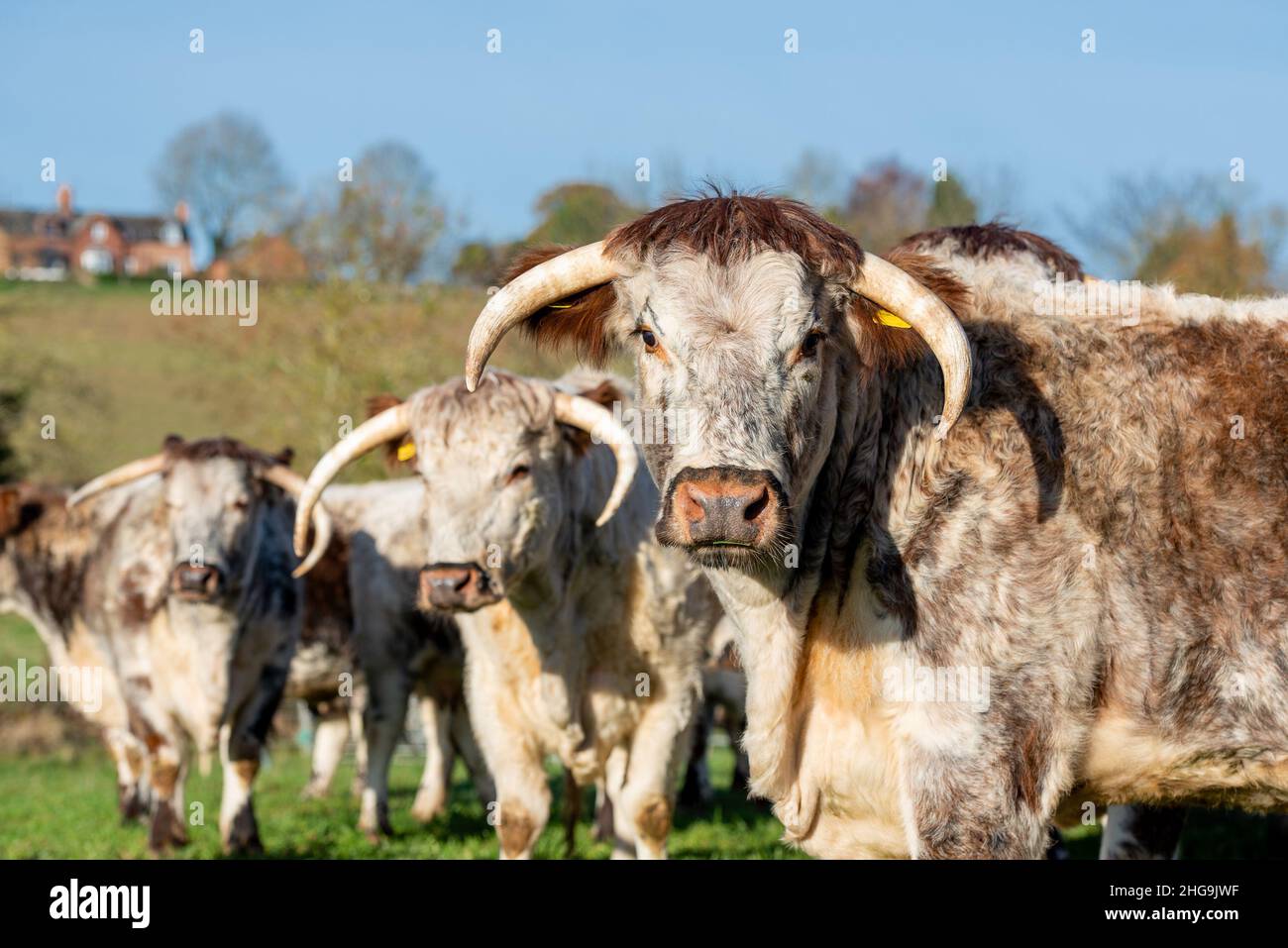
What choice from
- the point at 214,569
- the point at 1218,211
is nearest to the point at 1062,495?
the point at 214,569

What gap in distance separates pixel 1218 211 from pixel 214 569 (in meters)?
23.4

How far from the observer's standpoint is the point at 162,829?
9.75 metres

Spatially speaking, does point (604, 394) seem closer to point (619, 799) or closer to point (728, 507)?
point (619, 799)

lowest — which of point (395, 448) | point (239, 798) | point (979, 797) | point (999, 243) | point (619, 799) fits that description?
point (239, 798)

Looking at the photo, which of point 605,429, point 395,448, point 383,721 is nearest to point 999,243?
point 605,429

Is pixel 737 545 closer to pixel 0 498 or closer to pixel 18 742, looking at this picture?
pixel 0 498

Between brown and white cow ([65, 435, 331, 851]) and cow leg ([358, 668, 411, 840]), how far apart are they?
1008mm

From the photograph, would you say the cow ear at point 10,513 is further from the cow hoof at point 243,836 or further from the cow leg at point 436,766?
the cow hoof at point 243,836

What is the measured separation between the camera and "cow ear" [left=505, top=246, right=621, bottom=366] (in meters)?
5.07

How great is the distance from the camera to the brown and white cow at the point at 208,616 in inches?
392

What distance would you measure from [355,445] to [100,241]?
83.9 metres

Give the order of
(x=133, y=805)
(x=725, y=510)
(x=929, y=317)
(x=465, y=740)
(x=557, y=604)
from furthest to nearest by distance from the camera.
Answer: (x=465, y=740) < (x=133, y=805) < (x=557, y=604) < (x=929, y=317) < (x=725, y=510)

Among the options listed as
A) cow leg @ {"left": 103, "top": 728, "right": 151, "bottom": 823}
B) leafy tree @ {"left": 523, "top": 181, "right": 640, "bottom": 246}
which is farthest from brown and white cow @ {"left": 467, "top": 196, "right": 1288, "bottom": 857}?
leafy tree @ {"left": 523, "top": 181, "right": 640, "bottom": 246}

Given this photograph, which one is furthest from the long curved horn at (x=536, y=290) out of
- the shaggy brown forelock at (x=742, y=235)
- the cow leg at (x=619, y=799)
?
the cow leg at (x=619, y=799)
